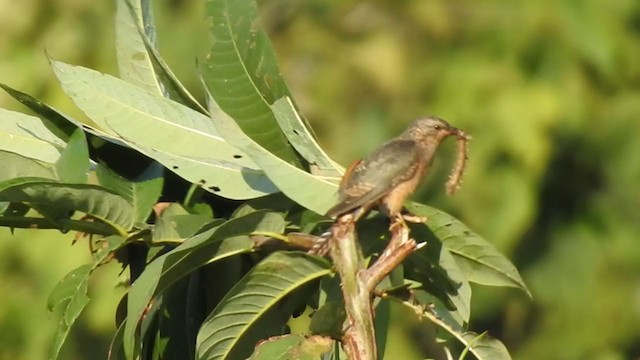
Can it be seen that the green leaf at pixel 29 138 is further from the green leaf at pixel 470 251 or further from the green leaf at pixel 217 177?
the green leaf at pixel 470 251

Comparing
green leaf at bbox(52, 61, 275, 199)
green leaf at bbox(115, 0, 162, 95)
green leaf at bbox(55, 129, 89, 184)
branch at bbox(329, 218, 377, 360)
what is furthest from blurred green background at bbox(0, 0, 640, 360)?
branch at bbox(329, 218, 377, 360)

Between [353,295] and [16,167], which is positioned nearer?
[353,295]

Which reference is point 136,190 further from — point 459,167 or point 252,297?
point 459,167

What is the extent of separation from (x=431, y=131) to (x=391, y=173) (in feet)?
0.50

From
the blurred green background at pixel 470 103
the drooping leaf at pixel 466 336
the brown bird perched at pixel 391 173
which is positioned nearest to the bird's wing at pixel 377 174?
the brown bird perched at pixel 391 173

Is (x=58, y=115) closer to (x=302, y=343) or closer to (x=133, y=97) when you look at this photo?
(x=133, y=97)

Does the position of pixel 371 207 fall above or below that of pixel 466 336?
above

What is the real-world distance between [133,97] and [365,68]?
2910 millimetres

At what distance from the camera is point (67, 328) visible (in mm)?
1134

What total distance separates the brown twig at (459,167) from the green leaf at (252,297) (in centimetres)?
24

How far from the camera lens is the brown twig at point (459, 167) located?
1.35 m

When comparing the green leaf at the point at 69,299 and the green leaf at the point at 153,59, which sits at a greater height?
the green leaf at the point at 153,59

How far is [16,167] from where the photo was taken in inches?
47.4

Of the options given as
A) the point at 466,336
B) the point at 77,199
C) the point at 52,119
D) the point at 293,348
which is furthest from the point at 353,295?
the point at 52,119
